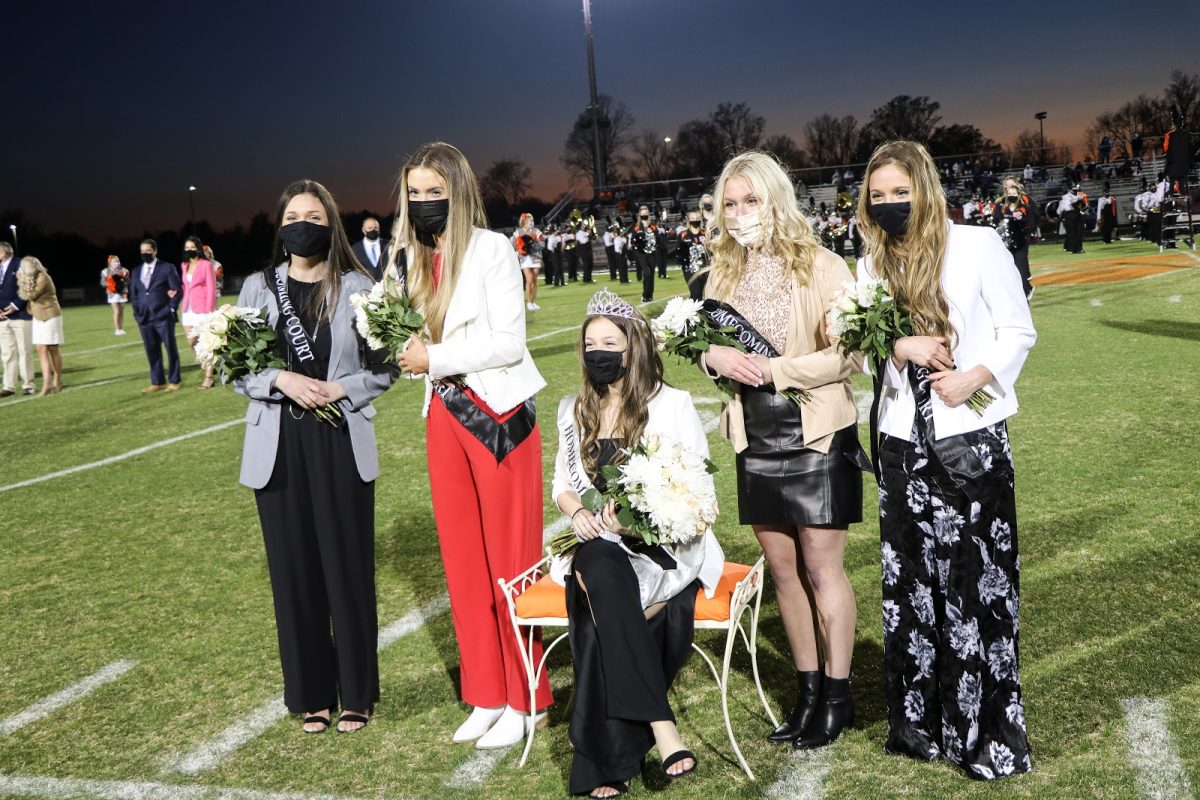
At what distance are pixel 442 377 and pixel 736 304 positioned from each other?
3.58ft

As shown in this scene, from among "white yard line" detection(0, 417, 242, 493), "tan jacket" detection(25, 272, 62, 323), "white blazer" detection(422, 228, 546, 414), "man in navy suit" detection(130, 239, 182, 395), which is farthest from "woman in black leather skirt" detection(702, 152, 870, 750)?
"tan jacket" detection(25, 272, 62, 323)

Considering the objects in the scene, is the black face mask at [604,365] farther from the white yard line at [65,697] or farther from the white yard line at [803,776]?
the white yard line at [65,697]

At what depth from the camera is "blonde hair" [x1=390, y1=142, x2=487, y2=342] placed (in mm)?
3783

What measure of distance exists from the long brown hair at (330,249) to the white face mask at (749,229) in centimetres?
146

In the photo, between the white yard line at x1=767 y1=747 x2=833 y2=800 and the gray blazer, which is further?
the gray blazer

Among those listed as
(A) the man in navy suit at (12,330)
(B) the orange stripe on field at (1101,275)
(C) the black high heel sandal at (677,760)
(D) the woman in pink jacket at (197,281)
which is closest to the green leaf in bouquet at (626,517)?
(C) the black high heel sandal at (677,760)

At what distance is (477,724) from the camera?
404 centimetres

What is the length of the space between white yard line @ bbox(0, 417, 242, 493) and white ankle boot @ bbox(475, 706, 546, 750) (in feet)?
22.8

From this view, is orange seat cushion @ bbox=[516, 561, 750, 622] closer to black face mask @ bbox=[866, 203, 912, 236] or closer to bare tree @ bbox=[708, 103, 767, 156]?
black face mask @ bbox=[866, 203, 912, 236]

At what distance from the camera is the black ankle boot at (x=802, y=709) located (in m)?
3.79

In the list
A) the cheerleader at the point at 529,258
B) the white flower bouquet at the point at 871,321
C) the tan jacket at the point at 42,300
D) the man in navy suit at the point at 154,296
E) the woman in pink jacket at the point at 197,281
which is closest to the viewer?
the white flower bouquet at the point at 871,321

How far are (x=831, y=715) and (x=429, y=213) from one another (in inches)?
90.7

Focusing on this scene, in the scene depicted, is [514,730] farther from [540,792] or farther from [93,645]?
[93,645]

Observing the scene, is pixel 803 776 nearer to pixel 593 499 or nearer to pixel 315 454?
pixel 593 499
